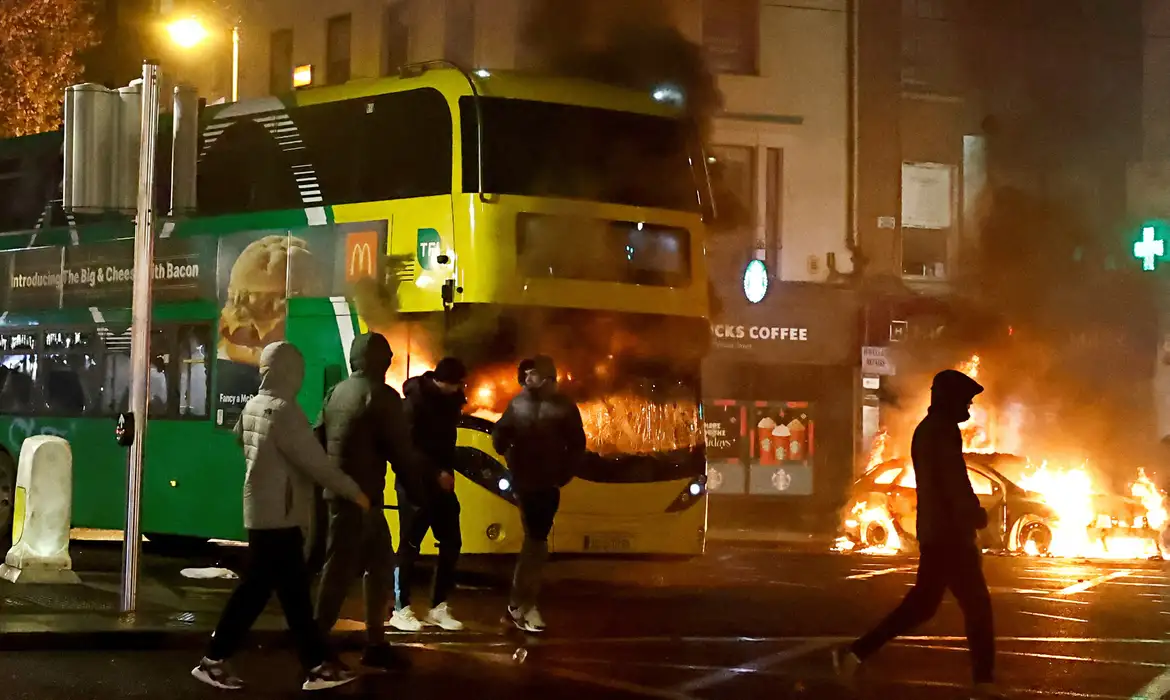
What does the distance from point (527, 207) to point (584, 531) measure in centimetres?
268

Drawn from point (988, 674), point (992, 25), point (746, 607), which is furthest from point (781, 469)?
point (988, 674)

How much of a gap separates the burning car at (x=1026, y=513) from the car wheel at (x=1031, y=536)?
1 centimetres

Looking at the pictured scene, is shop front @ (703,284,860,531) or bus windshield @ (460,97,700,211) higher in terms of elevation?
bus windshield @ (460,97,700,211)

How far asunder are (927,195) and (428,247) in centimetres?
1553

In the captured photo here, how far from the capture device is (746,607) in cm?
1175

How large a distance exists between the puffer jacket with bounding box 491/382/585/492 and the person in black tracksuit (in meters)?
0.39

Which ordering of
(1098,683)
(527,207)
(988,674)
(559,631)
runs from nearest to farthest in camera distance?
(988,674) → (1098,683) → (559,631) → (527,207)

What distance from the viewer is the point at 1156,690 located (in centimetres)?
823

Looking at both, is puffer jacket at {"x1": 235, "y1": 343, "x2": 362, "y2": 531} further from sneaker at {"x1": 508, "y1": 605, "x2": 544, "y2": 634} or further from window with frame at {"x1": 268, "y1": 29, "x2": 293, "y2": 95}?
window with frame at {"x1": 268, "y1": 29, "x2": 293, "y2": 95}

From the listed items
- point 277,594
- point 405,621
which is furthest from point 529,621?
point 277,594

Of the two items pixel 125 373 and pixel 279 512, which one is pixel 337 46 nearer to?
pixel 125 373

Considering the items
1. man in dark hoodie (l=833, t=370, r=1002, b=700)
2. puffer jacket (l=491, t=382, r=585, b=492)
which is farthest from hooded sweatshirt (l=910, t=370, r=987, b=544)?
puffer jacket (l=491, t=382, r=585, b=492)

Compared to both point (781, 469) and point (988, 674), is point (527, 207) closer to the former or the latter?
point (988, 674)

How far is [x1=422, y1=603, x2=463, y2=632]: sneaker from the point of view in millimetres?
9484
